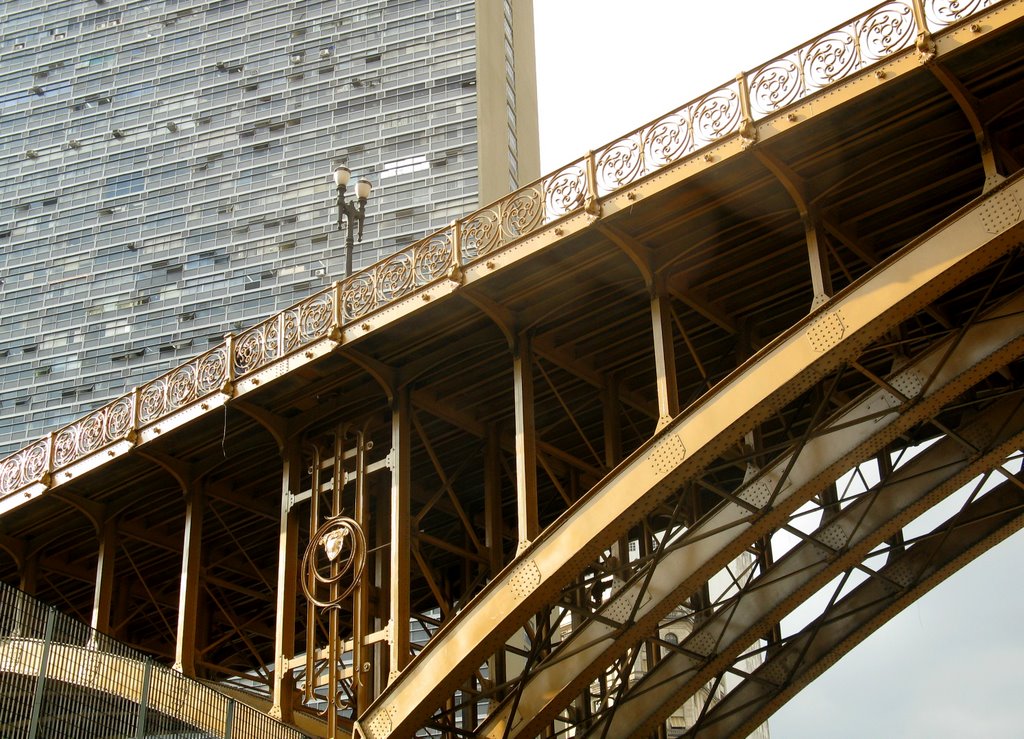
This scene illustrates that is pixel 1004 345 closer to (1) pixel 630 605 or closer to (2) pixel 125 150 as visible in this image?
(1) pixel 630 605

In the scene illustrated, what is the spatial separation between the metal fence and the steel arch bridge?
1.51 metres

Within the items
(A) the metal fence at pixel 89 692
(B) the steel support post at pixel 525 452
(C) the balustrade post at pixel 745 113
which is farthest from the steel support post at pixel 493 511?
(C) the balustrade post at pixel 745 113

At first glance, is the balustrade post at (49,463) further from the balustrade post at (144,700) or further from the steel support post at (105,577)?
the balustrade post at (144,700)

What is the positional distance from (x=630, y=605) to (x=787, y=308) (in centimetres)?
556

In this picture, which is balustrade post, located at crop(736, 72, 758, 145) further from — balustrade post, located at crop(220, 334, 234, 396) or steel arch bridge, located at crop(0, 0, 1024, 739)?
balustrade post, located at crop(220, 334, 234, 396)

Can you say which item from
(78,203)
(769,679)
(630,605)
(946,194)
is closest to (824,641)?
(769,679)

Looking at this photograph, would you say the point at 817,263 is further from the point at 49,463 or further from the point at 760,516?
the point at 49,463

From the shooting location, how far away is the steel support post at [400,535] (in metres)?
22.2

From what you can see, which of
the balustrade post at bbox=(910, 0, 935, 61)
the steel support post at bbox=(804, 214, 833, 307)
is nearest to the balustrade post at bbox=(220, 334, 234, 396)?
the steel support post at bbox=(804, 214, 833, 307)

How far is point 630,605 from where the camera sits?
889 inches

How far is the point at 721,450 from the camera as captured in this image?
1933 centimetres

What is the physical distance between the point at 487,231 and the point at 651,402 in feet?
19.3

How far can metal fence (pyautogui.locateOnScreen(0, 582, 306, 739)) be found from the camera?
66.0ft

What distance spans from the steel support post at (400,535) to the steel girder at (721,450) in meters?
0.70
